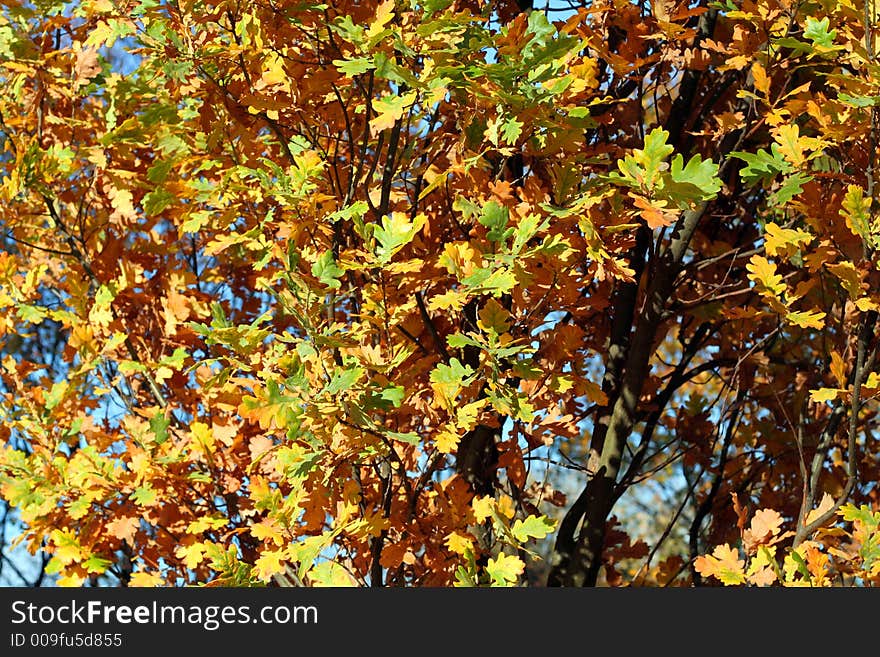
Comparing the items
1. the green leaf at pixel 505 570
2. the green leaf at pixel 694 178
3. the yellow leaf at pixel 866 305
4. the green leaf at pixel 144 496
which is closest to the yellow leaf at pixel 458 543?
the green leaf at pixel 505 570

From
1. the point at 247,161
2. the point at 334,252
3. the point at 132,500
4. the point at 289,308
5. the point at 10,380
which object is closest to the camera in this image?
the point at 289,308

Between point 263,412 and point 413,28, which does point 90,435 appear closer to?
point 263,412

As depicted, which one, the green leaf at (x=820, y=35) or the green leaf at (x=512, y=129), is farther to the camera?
the green leaf at (x=820, y=35)

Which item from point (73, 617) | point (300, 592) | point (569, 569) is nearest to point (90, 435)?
point (73, 617)

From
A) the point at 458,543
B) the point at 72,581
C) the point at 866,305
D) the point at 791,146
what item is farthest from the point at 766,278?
the point at 72,581

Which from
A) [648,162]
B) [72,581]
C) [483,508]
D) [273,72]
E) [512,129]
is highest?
[273,72]

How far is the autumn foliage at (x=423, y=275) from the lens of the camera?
2.64 metres

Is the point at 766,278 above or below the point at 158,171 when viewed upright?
below

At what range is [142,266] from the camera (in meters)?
4.06

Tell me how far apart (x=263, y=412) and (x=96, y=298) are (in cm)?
149

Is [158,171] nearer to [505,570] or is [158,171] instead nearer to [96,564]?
[96,564]

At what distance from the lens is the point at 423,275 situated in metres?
2.92

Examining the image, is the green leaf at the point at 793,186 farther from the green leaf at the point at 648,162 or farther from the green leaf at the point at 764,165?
the green leaf at the point at 648,162

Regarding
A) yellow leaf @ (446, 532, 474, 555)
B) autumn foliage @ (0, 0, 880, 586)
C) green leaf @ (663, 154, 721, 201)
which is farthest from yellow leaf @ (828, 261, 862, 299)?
yellow leaf @ (446, 532, 474, 555)
